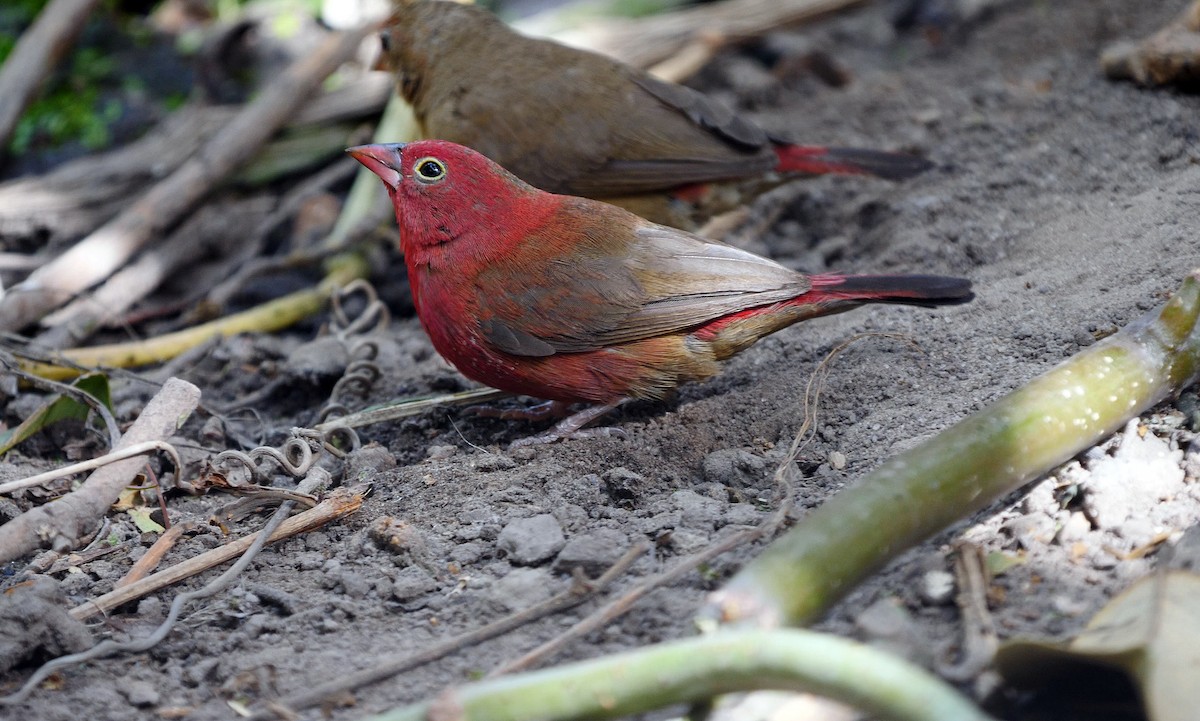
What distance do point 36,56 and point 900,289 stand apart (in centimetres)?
437

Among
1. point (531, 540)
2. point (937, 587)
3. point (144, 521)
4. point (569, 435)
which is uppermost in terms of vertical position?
point (937, 587)

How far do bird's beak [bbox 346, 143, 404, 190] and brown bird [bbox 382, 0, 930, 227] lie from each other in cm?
94

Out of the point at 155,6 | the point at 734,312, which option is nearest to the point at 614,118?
the point at 734,312

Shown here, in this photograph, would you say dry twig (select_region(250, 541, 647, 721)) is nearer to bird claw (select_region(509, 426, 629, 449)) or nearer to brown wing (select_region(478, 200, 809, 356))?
bird claw (select_region(509, 426, 629, 449))

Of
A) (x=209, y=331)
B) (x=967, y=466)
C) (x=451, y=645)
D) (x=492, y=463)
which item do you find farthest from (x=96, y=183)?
(x=967, y=466)

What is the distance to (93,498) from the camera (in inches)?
121

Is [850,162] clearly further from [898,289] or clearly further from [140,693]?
[140,693]

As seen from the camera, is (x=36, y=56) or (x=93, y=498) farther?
(x=36, y=56)

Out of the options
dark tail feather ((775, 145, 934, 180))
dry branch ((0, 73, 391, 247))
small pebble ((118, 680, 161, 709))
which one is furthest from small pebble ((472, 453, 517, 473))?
dry branch ((0, 73, 391, 247))

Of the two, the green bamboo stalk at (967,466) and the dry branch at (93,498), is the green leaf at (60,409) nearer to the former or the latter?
the dry branch at (93,498)

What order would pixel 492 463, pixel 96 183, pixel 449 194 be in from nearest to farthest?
pixel 492 463, pixel 449 194, pixel 96 183

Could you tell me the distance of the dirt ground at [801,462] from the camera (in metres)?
2.49

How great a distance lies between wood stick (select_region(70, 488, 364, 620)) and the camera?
9.08 ft

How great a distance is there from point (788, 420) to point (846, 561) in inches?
46.9
